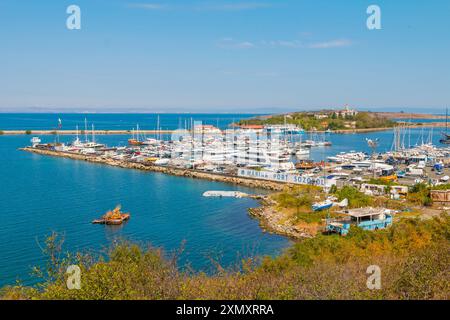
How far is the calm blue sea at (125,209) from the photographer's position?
480 inches

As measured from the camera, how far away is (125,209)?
17375 millimetres

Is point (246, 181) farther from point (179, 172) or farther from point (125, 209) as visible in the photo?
point (125, 209)

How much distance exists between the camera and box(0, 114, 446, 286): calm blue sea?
12188 millimetres

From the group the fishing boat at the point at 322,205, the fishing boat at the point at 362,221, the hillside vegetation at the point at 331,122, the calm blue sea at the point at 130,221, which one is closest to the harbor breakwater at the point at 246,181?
the calm blue sea at the point at 130,221

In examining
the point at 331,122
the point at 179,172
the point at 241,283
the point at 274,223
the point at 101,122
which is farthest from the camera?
the point at 101,122

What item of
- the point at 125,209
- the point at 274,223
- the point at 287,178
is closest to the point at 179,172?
the point at 287,178

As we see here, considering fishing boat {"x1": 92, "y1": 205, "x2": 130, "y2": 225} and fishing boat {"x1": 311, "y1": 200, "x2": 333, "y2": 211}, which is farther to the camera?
fishing boat {"x1": 311, "y1": 200, "x2": 333, "y2": 211}

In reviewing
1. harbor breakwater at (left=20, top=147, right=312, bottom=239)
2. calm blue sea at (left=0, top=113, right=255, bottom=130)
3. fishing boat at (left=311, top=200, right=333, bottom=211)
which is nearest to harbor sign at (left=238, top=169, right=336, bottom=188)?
harbor breakwater at (left=20, top=147, right=312, bottom=239)

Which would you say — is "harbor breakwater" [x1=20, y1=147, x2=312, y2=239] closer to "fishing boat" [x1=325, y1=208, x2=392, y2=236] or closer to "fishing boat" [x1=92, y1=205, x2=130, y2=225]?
"fishing boat" [x1=325, y1=208, x2=392, y2=236]

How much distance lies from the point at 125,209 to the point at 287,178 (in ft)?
27.6

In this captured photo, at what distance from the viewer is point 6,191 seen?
2047cm

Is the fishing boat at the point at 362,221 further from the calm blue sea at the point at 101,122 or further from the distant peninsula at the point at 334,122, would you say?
the distant peninsula at the point at 334,122

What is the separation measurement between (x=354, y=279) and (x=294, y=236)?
7.30 meters

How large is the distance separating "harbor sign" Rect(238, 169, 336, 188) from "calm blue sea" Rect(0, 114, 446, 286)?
5.71 feet
